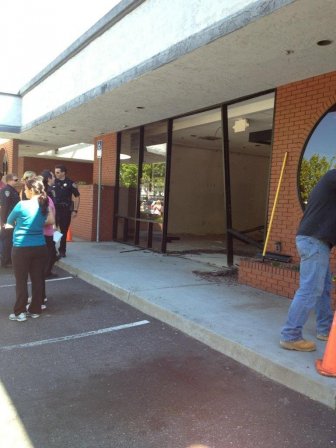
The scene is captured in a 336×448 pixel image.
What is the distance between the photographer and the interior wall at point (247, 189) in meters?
16.8

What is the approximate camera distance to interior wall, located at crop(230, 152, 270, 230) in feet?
55.1

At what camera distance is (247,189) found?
56.6 feet

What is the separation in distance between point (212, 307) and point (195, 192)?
11.2m

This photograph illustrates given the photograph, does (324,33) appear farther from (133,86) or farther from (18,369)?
(18,369)

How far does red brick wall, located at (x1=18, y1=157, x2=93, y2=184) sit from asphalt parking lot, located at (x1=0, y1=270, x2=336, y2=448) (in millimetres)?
19447

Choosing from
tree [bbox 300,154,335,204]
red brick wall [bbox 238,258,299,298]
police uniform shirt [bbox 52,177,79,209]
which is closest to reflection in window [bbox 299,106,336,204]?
tree [bbox 300,154,335,204]

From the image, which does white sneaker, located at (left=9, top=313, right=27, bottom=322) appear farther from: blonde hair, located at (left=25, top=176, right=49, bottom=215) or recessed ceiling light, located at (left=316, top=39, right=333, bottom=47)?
recessed ceiling light, located at (left=316, top=39, right=333, bottom=47)

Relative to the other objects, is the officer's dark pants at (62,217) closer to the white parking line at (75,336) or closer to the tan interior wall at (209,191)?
the white parking line at (75,336)

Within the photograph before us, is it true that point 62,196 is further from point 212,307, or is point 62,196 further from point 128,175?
point 212,307

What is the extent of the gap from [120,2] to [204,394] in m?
6.70

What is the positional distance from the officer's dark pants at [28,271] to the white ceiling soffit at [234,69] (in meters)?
3.16

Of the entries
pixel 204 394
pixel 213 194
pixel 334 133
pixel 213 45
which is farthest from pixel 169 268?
pixel 213 194

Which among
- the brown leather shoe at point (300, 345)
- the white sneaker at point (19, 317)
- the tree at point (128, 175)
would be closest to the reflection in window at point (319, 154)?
the brown leather shoe at point (300, 345)

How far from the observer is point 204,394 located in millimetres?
3604
